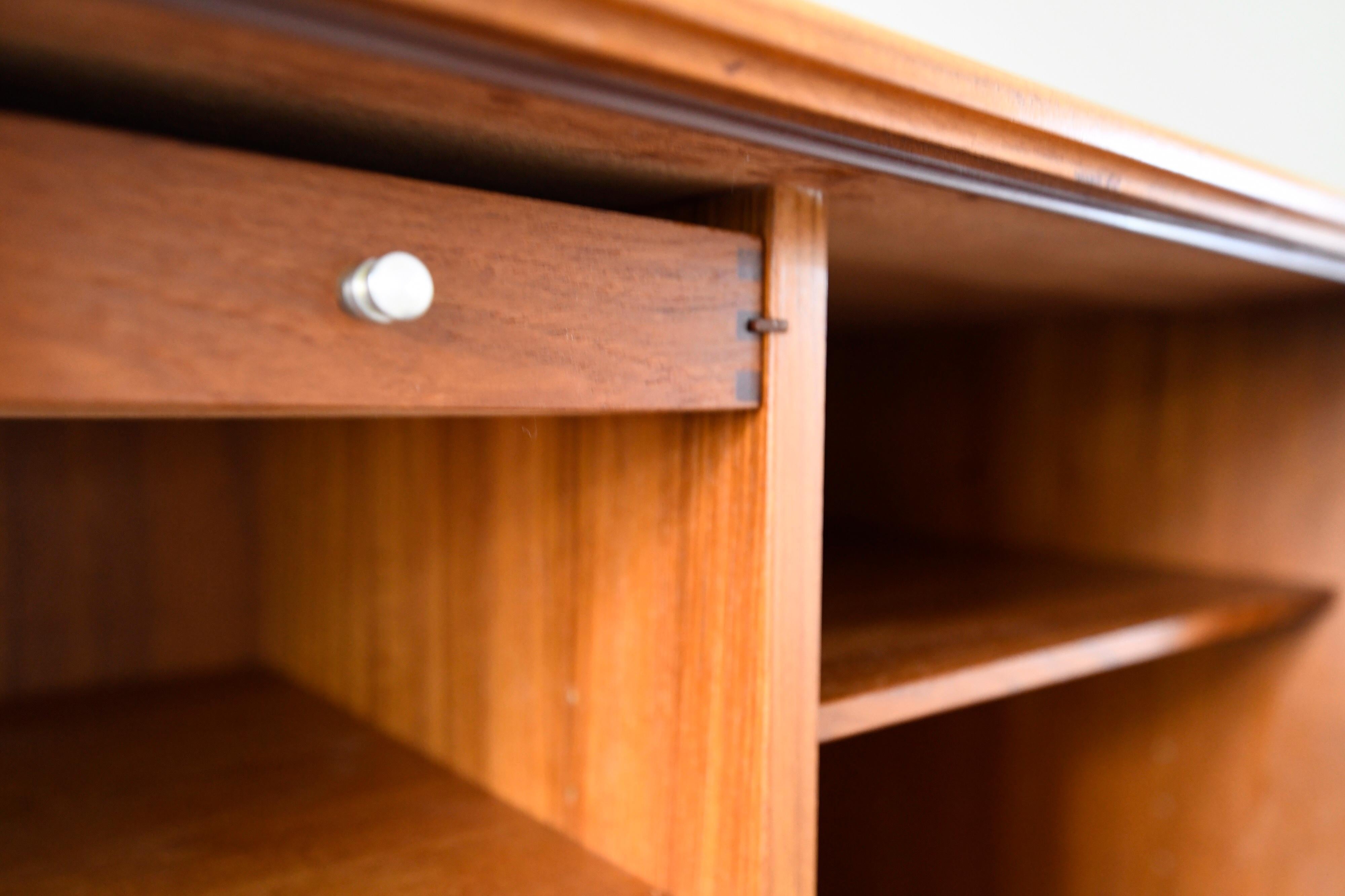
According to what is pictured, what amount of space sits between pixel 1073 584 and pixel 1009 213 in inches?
17.0

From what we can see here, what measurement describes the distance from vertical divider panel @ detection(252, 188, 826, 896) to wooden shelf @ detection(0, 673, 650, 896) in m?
0.03

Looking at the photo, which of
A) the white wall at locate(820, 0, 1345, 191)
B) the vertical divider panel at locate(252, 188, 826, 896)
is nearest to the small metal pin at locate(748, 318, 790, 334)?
the vertical divider panel at locate(252, 188, 826, 896)

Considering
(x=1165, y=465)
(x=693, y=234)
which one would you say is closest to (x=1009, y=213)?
(x=693, y=234)

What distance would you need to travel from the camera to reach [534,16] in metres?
0.25

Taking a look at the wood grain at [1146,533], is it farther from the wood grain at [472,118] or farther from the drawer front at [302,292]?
the drawer front at [302,292]

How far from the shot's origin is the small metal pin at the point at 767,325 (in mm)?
383

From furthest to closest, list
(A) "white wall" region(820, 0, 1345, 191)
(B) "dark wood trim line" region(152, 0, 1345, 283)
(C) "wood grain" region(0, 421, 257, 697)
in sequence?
(C) "wood grain" region(0, 421, 257, 697) < (A) "white wall" region(820, 0, 1345, 191) < (B) "dark wood trim line" region(152, 0, 1345, 283)

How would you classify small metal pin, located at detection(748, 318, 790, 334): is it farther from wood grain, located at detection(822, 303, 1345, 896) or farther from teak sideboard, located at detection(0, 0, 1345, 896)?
wood grain, located at detection(822, 303, 1345, 896)

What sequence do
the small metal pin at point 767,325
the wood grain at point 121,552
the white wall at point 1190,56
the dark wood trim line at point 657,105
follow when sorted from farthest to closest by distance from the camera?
the wood grain at point 121,552, the white wall at point 1190,56, the small metal pin at point 767,325, the dark wood trim line at point 657,105

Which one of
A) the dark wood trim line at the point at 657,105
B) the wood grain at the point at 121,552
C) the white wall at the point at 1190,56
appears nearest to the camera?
the dark wood trim line at the point at 657,105

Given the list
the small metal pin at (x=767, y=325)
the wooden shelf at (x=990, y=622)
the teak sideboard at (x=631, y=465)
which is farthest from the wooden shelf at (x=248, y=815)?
the small metal pin at (x=767, y=325)

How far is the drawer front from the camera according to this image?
241 millimetres

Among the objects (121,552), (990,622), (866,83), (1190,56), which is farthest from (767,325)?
(121,552)

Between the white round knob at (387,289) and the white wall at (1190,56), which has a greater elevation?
the white wall at (1190,56)
